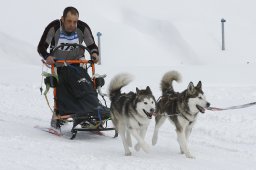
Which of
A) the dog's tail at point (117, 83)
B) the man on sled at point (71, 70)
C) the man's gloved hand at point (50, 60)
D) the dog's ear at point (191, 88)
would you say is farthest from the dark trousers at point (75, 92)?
the dog's ear at point (191, 88)

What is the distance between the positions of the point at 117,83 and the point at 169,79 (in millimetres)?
636

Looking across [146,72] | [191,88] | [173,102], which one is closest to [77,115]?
[173,102]

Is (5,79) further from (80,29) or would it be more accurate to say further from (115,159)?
(115,159)

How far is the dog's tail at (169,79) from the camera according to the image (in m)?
5.41

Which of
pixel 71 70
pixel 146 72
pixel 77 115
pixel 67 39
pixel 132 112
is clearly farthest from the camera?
pixel 146 72

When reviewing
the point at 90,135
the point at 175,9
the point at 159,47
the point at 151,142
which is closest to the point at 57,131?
the point at 90,135

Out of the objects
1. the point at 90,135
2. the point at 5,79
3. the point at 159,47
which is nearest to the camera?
the point at 90,135

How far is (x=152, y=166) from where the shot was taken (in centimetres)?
422

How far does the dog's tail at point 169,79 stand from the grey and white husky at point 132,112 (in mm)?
535

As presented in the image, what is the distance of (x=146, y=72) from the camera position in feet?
38.2

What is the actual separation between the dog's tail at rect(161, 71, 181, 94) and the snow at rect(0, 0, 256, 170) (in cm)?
61

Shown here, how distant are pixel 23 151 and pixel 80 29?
1894 mm

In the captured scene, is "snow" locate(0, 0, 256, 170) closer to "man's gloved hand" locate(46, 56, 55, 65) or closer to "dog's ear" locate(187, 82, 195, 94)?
"dog's ear" locate(187, 82, 195, 94)

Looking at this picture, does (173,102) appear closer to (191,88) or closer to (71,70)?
(191,88)
